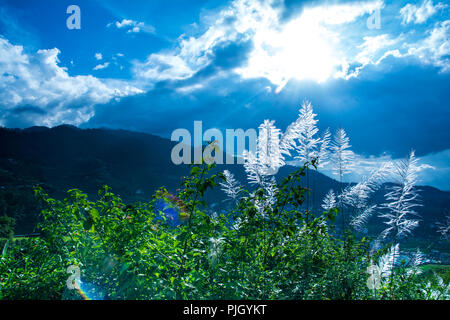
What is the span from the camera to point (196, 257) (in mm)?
2424

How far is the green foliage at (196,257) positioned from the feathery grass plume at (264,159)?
61 centimetres

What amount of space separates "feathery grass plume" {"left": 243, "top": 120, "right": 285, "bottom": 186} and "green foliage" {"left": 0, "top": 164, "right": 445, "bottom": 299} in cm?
61

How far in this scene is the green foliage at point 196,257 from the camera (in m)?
2.09

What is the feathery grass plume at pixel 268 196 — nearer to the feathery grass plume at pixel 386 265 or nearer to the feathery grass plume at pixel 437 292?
the feathery grass plume at pixel 386 265

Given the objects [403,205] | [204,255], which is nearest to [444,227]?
[403,205]

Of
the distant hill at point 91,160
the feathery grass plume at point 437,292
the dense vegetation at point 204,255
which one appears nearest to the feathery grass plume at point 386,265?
the dense vegetation at point 204,255

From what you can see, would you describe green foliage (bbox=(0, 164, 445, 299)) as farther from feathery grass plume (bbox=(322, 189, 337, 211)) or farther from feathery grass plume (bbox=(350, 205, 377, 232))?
feathery grass plume (bbox=(322, 189, 337, 211))

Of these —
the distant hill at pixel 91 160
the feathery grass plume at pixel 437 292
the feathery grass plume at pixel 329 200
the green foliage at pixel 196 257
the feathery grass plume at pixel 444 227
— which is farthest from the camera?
the distant hill at pixel 91 160

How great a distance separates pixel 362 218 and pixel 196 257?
308 centimetres

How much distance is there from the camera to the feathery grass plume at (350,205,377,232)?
3877mm

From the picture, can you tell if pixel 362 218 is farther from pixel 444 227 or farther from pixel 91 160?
pixel 91 160

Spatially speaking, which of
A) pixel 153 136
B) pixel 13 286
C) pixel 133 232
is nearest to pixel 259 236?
pixel 133 232

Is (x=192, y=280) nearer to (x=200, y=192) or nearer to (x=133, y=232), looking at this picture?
(x=200, y=192)

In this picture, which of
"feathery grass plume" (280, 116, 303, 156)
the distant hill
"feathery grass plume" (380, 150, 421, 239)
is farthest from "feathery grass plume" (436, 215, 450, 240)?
the distant hill
